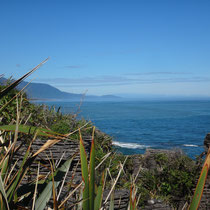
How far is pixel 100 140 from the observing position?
8492 mm

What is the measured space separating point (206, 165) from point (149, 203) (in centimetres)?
505

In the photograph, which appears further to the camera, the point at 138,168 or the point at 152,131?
the point at 152,131

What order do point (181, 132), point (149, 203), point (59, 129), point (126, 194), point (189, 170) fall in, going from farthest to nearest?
point (181, 132), point (189, 170), point (59, 129), point (149, 203), point (126, 194)

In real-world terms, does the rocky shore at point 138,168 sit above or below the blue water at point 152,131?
above

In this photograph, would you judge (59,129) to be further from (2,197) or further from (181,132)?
(181,132)

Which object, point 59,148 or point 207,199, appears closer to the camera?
point 59,148

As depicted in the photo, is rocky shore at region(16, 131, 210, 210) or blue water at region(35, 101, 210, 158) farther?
blue water at region(35, 101, 210, 158)

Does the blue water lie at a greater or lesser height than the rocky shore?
lesser

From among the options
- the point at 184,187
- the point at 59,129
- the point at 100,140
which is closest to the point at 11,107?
the point at 59,129

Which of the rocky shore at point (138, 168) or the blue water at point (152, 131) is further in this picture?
the blue water at point (152, 131)

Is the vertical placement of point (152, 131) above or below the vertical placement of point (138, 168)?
below

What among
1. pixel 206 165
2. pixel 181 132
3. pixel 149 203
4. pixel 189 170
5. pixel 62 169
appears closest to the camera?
pixel 206 165

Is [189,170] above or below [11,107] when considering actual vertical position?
below

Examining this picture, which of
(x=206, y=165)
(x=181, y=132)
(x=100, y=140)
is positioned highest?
(x=206, y=165)
